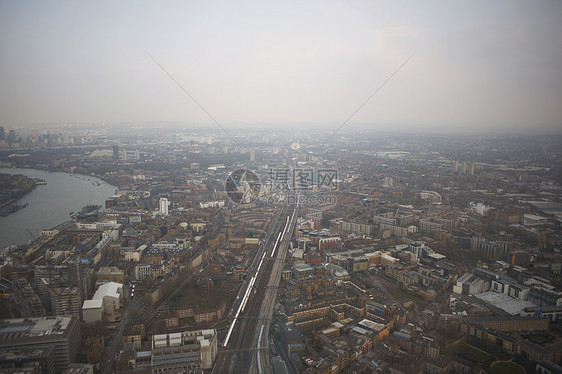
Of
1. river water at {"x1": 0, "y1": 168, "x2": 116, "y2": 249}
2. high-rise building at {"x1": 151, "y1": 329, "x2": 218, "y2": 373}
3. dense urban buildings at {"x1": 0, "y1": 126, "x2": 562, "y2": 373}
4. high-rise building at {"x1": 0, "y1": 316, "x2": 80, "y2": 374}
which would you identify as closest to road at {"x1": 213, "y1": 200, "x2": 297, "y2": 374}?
dense urban buildings at {"x1": 0, "y1": 126, "x2": 562, "y2": 373}

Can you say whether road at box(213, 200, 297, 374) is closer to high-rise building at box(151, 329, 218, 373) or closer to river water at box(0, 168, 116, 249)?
high-rise building at box(151, 329, 218, 373)

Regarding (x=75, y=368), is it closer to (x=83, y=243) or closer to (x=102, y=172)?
(x=83, y=243)

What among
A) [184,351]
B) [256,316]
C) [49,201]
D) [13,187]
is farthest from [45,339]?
[49,201]

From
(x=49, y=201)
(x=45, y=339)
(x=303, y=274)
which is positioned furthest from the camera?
(x=49, y=201)

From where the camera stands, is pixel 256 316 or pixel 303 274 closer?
pixel 256 316

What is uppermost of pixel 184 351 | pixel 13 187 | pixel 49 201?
pixel 13 187

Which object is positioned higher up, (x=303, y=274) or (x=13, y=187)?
(x=13, y=187)

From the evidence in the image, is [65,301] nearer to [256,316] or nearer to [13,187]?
[256,316]
